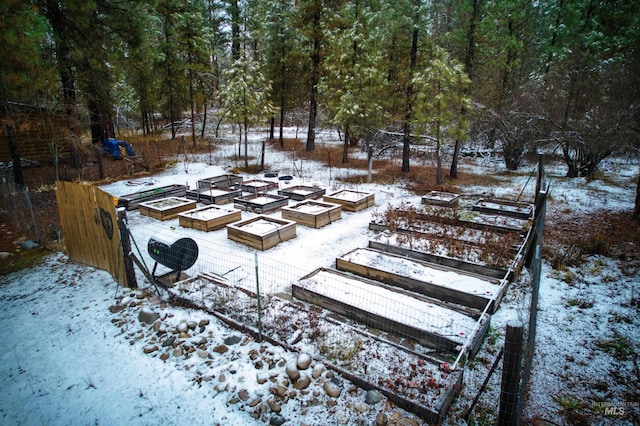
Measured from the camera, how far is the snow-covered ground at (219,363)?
3576 millimetres

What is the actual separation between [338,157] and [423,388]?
17.7 m

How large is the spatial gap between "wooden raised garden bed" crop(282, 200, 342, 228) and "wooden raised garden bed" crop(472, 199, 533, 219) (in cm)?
439

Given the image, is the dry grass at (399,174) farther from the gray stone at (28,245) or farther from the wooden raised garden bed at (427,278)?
the gray stone at (28,245)

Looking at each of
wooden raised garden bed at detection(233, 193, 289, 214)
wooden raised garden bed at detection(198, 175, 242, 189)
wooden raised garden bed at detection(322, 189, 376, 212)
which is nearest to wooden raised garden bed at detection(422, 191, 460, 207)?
wooden raised garden bed at detection(322, 189, 376, 212)

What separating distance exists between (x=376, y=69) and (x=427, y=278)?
12387mm

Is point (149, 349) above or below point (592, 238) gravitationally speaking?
below

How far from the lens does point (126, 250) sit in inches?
231

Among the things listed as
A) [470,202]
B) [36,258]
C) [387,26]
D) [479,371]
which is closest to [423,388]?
[479,371]

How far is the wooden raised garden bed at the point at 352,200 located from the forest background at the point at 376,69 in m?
3.96

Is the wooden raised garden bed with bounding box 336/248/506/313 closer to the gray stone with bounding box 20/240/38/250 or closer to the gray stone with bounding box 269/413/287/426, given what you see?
the gray stone with bounding box 269/413/287/426

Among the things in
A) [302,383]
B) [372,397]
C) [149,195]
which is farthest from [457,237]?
[149,195]

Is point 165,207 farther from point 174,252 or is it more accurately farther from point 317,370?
point 317,370

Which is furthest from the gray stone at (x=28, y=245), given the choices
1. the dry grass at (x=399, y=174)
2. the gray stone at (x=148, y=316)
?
the dry grass at (x=399, y=174)

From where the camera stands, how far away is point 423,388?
3.72 meters
